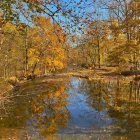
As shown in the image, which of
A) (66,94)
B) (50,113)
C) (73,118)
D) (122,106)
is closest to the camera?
(73,118)

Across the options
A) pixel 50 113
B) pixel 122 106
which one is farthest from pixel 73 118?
pixel 122 106

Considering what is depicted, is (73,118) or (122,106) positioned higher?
(122,106)

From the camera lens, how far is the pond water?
14.4m

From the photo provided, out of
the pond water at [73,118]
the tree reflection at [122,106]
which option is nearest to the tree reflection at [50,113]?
the pond water at [73,118]

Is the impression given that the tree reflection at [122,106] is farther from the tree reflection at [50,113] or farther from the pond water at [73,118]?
the tree reflection at [50,113]

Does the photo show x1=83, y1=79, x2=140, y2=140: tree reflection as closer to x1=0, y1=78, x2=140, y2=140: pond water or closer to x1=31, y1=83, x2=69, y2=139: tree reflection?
x1=0, y1=78, x2=140, y2=140: pond water

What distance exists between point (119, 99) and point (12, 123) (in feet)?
31.5

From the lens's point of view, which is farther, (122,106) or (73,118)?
(122,106)

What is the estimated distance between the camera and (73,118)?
1811cm

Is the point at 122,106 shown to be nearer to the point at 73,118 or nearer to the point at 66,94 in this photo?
the point at 73,118

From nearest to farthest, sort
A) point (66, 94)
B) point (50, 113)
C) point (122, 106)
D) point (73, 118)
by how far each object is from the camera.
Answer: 1. point (73, 118)
2. point (50, 113)
3. point (122, 106)
4. point (66, 94)

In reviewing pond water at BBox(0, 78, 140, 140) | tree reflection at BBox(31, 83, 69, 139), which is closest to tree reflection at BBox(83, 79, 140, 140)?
pond water at BBox(0, 78, 140, 140)

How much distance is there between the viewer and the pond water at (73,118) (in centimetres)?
1441

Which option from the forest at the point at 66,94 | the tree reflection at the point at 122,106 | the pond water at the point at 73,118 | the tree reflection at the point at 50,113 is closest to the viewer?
the forest at the point at 66,94
